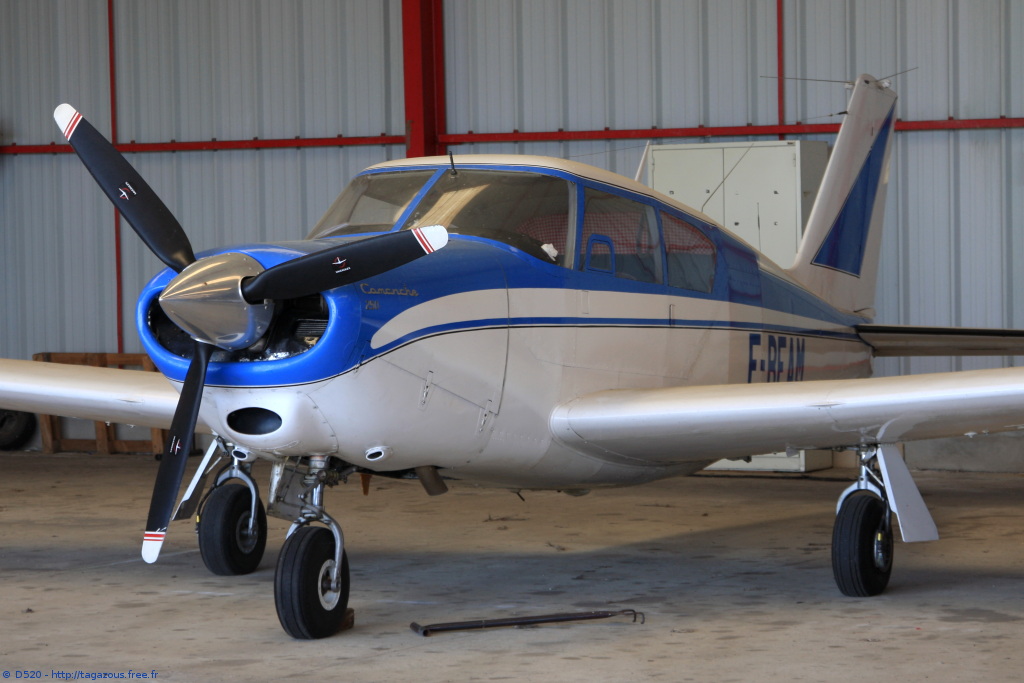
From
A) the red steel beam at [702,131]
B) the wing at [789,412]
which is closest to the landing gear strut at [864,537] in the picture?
the wing at [789,412]

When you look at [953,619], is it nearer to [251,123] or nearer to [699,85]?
[699,85]

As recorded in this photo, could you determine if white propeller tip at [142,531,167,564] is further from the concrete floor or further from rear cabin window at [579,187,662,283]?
rear cabin window at [579,187,662,283]

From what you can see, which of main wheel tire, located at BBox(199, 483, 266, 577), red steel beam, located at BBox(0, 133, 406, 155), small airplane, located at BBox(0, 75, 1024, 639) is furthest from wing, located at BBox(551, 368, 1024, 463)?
red steel beam, located at BBox(0, 133, 406, 155)

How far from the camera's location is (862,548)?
19.7ft

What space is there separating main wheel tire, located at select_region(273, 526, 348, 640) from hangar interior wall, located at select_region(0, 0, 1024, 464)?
8.25 m

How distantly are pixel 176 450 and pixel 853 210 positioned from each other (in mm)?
5667

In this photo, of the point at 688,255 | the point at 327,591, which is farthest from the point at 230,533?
the point at 688,255

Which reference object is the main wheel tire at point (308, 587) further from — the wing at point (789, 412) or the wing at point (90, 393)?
the wing at point (90, 393)

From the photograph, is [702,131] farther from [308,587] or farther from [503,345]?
[308,587]

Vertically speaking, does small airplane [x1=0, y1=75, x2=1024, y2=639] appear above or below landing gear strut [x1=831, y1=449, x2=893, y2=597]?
above

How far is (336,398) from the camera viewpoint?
4.58 m

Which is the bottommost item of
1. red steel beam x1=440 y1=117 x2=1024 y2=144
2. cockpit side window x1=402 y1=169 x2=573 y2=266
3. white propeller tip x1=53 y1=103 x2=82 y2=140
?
cockpit side window x1=402 y1=169 x2=573 y2=266

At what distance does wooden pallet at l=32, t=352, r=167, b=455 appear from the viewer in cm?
1388

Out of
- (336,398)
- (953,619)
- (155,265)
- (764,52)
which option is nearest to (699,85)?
(764,52)
